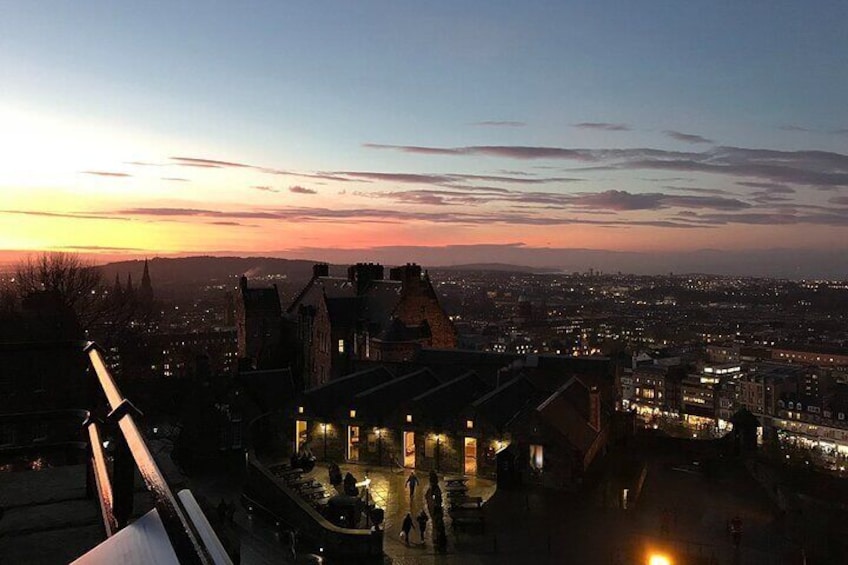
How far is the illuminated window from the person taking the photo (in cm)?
3047

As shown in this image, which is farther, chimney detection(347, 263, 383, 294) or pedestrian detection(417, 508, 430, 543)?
chimney detection(347, 263, 383, 294)

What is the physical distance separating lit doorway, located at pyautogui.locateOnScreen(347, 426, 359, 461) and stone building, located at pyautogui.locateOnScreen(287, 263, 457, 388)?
27.8ft

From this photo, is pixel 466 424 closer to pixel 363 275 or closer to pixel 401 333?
pixel 401 333

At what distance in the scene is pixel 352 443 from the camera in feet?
116

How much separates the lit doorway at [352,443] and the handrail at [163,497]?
32921mm

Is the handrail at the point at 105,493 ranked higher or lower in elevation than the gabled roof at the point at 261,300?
higher

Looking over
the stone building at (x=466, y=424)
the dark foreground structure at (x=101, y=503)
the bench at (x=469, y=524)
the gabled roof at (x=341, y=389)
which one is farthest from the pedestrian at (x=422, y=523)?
the dark foreground structure at (x=101, y=503)

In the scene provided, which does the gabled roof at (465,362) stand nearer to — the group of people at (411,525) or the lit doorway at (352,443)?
the lit doorway at (352,443)

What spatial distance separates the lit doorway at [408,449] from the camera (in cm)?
3434

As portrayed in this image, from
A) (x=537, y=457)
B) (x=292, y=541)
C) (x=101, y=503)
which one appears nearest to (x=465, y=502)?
(x=537, y=457)

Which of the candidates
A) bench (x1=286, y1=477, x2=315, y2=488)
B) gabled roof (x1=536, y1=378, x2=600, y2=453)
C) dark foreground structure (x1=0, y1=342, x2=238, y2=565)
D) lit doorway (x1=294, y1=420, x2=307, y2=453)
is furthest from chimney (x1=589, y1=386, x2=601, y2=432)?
dark foreground structure (x1=0, y1=342, x2=238, y2=565)

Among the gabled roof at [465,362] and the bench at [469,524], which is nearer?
the bench at [469,524]

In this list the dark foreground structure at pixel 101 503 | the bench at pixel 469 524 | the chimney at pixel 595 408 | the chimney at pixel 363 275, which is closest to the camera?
the dark foreground structure at pixel 101 503

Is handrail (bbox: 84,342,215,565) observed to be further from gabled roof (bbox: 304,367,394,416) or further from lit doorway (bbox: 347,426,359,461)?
gabled roof (bbox: 304,367,394,416)
